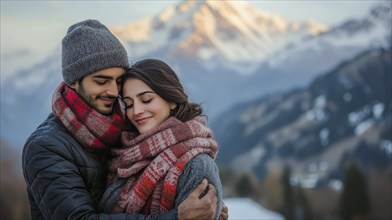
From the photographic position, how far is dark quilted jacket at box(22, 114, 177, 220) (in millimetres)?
2848

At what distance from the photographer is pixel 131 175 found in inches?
124

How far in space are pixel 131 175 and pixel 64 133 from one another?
437 mm

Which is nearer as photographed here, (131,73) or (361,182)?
(131,73)

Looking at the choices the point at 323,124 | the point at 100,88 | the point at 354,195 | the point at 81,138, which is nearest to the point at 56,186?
the point at 81,138

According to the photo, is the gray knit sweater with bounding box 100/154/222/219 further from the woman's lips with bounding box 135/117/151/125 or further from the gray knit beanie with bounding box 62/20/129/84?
the gray knit beanie with bounding box 62/20/129/84

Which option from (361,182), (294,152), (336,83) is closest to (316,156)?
(294,152)

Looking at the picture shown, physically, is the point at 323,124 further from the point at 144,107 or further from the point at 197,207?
the point at 197,207

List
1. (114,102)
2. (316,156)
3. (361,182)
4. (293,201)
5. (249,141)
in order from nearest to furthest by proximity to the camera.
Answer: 1. (114,102)
2. (361,182)
3. (293,201)
4. (316,156)
5. (249,141)

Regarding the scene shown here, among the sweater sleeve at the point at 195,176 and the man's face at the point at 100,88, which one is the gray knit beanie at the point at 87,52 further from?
the sweater sleeve at the point at 195,176

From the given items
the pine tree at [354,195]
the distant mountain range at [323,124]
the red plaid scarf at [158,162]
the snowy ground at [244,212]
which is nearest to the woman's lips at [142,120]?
the red plaid scarf at [158,162]

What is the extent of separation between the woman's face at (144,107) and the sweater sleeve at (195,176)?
362mm

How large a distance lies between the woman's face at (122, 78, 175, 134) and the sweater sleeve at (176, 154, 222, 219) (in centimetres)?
36

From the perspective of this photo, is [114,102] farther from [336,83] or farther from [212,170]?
[336,83]

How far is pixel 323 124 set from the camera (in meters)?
150
